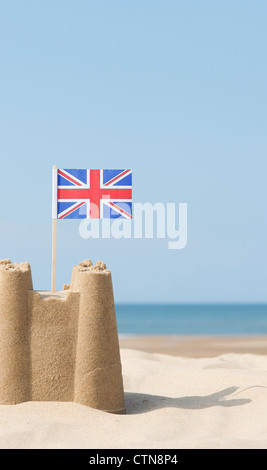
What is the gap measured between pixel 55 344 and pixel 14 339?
0.61 meters

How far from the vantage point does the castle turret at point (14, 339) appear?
923cm

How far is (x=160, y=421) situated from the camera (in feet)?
30.2

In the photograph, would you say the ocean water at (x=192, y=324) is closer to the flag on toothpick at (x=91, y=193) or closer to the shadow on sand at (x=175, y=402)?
the shadow on sand at (x=175, y=402)

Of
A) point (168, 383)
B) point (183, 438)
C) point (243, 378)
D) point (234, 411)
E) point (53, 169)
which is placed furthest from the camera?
point (168, 383)

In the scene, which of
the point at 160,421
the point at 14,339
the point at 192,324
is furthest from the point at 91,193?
the point at 192,324

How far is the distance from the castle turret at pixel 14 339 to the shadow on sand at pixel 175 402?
186 centimetres

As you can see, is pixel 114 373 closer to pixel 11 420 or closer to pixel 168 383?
pixel 11 420

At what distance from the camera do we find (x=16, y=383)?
922 centimetres

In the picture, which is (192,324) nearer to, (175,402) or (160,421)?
(175,402)

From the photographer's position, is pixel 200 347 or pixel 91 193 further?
pixel 200 347

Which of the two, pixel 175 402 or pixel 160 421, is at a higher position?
pixel 160 421

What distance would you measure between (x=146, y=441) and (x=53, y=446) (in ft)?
3.90

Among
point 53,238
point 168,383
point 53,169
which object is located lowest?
point 168,383
